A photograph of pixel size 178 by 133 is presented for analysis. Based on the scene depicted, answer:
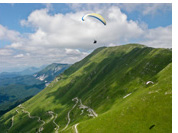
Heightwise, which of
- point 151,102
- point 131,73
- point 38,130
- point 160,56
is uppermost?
point 160,56

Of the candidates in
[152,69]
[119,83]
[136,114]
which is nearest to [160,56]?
[152,69]

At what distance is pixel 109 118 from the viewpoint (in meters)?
64.2

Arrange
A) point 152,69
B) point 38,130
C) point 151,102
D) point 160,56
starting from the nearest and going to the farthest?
1. point 151,102
2. point 152,69
3. point 38,130
4. point 160,56

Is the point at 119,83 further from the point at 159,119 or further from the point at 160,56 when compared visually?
the point at 159,119

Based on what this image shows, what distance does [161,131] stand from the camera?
153 feet

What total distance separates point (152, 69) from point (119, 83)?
141 ft

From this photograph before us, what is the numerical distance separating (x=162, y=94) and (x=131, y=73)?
121831 mm

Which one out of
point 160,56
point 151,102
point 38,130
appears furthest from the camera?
point 160,56

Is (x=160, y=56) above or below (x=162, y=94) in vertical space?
above

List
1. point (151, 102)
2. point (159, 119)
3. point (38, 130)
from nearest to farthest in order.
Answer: point (159, 119)
point (151, 102)
point (38, 130)

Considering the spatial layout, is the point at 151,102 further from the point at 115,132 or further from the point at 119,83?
the point at 119,83
